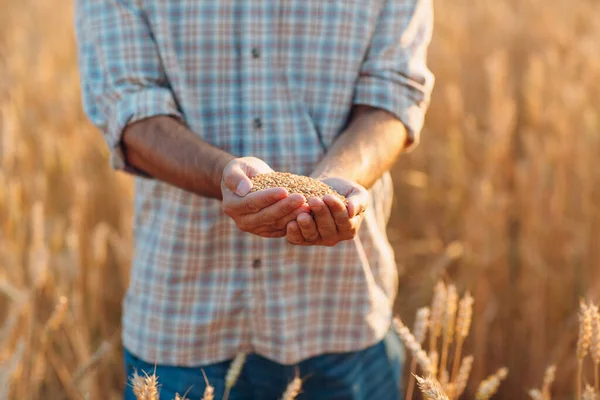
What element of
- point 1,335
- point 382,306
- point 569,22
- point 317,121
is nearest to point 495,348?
point 382,306

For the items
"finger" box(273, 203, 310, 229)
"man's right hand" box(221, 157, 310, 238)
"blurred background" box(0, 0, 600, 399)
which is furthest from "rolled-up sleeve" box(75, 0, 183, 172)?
"blurred background" box(0, 0, 600, 399)

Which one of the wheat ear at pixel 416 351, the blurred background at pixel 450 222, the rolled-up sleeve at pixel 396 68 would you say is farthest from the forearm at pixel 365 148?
the blurred background at pixel 450 222

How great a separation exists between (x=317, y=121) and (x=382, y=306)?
0.37m

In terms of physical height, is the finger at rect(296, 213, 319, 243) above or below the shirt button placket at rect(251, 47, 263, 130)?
below

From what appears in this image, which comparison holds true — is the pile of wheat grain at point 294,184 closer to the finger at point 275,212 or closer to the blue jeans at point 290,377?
the finger at point 275,212

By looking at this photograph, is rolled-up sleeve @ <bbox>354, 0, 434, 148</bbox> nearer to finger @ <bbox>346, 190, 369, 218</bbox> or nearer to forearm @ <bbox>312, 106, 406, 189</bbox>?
forearm @ <bbox>312, 106, 406, 189</bbox>

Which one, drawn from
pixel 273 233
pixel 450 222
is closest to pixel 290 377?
pixel 273 233

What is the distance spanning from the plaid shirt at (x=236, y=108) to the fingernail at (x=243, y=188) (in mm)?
280

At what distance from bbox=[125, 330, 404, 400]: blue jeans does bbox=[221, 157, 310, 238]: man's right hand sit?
381mm

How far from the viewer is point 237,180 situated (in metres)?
1.07

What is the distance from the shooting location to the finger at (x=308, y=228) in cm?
102

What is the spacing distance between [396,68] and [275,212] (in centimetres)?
46

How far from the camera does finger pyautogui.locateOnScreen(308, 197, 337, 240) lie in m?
1.00

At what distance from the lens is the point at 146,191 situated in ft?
4.59
